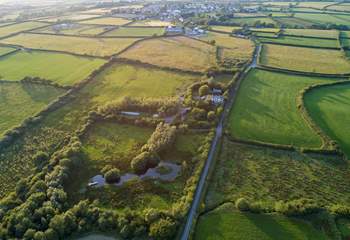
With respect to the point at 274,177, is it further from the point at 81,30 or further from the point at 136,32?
the point at 81,30

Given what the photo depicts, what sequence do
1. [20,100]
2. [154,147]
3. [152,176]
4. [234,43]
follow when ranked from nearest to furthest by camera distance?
[152,176], [154,147], [20,100], [234,43]

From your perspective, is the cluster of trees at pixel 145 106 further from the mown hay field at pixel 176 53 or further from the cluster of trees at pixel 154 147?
the mown hay field at pixel 176 53

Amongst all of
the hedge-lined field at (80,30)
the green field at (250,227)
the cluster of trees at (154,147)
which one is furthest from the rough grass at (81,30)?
the green field at (250,227)

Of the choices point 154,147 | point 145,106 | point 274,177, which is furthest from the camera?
point 145,106

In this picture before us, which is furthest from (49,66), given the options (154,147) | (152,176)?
(152,176)

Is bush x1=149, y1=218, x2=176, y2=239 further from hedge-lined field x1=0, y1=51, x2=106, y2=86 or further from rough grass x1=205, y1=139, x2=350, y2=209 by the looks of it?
hedge-lined field x1=0, y1=51, x2=106, y2=86

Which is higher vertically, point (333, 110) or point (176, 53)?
point (176, 53)
